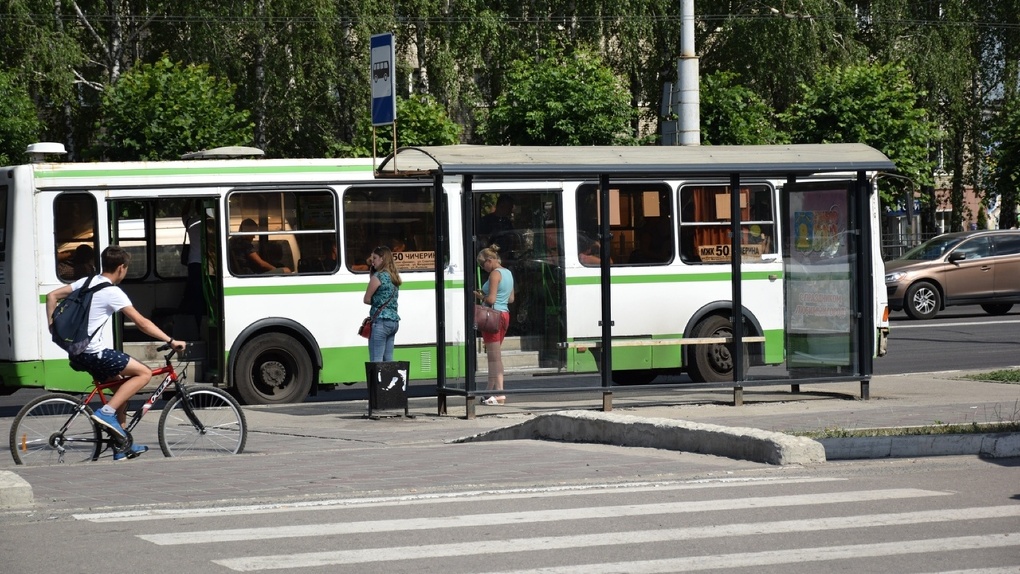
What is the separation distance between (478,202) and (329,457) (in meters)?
4.26

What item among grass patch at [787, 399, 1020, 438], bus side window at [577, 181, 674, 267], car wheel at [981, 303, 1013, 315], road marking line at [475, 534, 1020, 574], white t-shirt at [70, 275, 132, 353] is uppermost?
bus side window at [577, 181, 674, 267]

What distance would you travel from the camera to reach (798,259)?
1555 centimetres

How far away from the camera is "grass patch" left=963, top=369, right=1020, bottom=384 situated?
1648cm

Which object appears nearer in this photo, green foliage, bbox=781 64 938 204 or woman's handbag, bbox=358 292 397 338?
woman's handbag, bbox=358 292 397 338

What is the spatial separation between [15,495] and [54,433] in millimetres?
2567

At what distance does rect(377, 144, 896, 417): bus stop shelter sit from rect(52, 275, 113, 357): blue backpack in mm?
3863

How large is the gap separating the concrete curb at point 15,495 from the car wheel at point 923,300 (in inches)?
915

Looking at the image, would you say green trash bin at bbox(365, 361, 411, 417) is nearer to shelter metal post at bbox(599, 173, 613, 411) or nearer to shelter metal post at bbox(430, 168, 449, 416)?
shelter metal post at bbox(430, 168, 449, 416)

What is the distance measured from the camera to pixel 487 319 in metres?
14.5

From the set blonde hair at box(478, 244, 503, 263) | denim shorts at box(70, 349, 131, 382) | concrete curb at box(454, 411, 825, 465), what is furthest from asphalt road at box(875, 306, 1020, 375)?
denim shorts at box(70, 349, 131, 382)

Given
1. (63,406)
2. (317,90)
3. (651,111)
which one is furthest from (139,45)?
(63,406)

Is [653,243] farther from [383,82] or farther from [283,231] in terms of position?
[283,231]

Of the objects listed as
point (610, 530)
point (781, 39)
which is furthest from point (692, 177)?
point (781, 39)

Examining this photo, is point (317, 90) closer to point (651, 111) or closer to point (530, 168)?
point (651, 111)
